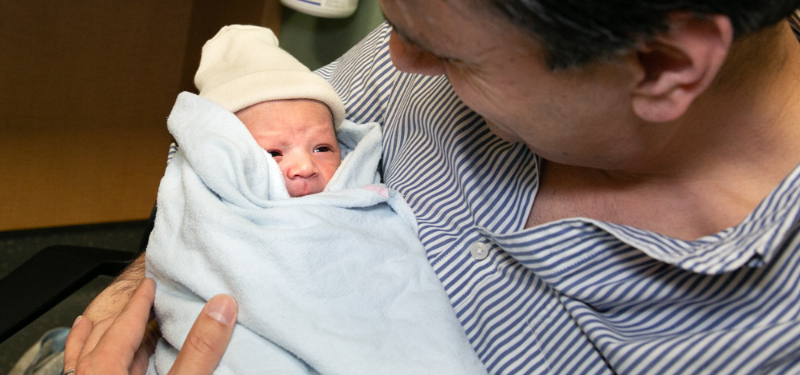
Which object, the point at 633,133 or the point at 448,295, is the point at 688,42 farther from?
the point at 448,295

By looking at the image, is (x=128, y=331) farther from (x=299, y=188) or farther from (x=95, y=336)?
(x=299, y=188)

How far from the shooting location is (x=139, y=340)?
2.94 ft

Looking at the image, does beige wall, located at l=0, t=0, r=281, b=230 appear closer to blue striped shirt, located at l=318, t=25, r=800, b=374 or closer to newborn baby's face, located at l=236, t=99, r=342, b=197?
newborn baby's face, located at l=236, t=99, r=342, b=197

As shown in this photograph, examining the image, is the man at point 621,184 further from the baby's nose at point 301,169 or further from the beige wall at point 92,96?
the beige wall at point 92,96

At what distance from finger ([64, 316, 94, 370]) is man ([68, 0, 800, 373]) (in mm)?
589

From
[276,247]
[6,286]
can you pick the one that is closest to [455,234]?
[276,247]

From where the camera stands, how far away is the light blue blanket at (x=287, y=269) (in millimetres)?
785

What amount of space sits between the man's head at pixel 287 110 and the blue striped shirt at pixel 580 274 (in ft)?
0.48

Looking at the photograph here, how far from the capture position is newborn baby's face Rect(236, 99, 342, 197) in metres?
1.00

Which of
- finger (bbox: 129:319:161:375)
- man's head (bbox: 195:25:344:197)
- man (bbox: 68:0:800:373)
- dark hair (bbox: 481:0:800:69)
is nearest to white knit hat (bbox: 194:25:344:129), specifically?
man's head (bbox: 195:25:344:197)

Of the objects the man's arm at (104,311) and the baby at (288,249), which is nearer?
the baby at (288,249)

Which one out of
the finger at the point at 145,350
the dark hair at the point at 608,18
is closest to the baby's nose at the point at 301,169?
the finger at the point at 145,350

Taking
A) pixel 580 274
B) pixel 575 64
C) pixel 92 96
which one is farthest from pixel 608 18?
pixel 92 96

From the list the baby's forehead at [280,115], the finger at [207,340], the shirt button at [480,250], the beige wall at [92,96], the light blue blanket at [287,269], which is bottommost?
the beige wall at [92,96]
